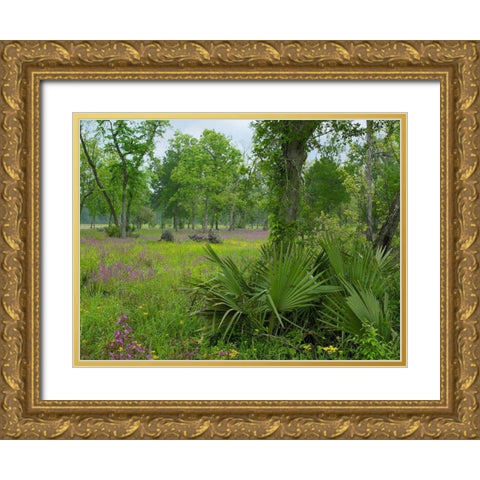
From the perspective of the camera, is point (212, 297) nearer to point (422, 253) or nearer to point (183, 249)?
point (183, 249)

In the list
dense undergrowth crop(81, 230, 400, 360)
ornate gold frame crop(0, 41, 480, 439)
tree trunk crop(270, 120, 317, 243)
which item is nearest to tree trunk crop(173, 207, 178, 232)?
dense undergrowth crop(81, 230, 400, 360)

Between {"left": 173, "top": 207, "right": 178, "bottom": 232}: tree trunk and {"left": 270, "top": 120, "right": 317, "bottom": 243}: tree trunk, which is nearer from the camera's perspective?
{"left": 270, "top": 120, "right": 317, "bottom": 243}: tree trunk

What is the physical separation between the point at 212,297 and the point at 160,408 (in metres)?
1.01

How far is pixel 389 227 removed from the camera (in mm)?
3494

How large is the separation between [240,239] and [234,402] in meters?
1.54

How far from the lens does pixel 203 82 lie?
2.77 m

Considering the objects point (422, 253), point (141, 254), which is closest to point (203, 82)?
point (141, 254)

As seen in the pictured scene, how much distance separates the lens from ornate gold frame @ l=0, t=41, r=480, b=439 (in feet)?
8.71

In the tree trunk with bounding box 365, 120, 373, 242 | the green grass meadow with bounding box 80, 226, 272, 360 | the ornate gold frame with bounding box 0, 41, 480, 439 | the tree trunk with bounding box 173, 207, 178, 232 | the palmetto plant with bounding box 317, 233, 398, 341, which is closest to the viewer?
the ornate gold frame with bounding box 0, 41, 480, 439

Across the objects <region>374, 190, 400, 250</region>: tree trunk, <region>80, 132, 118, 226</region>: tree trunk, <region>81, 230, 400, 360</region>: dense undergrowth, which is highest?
<region>80, 132, 118, 226</region>: tree trunk

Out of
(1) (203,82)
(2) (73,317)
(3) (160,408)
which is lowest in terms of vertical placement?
(3) (160,408)

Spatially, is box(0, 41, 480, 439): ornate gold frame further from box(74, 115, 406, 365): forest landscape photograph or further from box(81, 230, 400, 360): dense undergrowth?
box(81, 230, 400, 360): dense undergrowth

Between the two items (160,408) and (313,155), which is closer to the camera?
(160,408)

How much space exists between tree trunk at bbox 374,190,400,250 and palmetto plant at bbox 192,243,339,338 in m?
0.65
